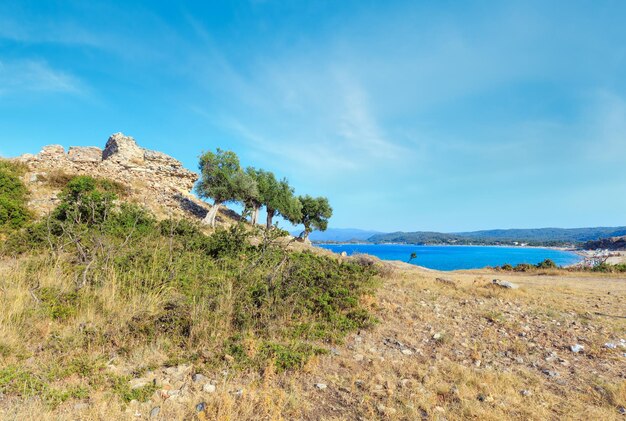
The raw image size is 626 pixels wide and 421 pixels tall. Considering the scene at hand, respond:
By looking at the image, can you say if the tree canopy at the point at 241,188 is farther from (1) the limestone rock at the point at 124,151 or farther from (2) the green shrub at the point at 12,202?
(2) the green shrub at the point at 12,202

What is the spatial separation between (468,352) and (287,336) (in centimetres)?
368

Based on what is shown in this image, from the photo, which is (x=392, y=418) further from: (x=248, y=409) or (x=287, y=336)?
(x=287, y=336)

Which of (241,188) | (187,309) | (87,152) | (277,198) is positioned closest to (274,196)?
(277,198)

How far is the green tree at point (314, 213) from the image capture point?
155 feet

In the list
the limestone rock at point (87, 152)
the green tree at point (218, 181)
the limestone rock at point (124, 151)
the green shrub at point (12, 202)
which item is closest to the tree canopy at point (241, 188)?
the green tree at point (218, 181)

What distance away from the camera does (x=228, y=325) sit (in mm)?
5852

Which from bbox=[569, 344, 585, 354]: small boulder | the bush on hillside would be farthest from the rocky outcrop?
bbox=[569, 344, 585, 354]: small boulder

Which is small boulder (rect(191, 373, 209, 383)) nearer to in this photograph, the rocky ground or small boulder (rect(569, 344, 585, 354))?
the rocky ground

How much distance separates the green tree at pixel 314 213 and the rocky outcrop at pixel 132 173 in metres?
18.8

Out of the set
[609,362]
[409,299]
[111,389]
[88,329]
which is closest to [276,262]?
[409,299]

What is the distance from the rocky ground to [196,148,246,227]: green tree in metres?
22.0

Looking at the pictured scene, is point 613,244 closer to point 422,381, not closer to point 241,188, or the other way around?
point 241,188

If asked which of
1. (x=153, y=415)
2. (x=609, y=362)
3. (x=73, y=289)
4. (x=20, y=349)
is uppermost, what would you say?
(x=73, y=289)

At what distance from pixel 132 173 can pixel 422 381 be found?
2858 centimetres
